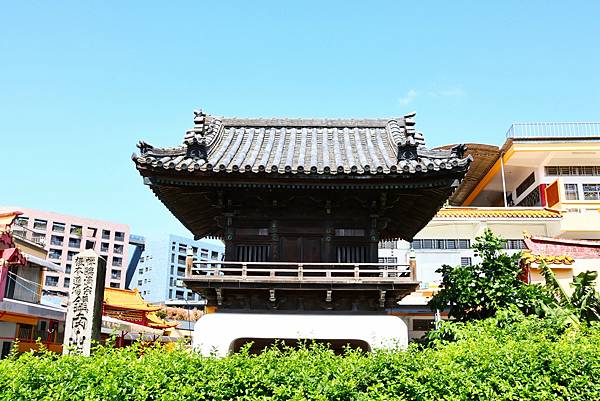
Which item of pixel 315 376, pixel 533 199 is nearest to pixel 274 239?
pixel 315 376

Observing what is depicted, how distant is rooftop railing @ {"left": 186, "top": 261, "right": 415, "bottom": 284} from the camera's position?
11.3 meters

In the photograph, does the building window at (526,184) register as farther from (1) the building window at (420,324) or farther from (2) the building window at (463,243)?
(1) the building window at (420,324)

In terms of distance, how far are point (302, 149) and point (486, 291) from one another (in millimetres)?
5990

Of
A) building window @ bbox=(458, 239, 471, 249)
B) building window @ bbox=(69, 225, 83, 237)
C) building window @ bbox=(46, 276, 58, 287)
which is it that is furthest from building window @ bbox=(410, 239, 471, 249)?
building window @ bbox=(69, 225, 83, 237)

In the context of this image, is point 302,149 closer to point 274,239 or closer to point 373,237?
point 274,239

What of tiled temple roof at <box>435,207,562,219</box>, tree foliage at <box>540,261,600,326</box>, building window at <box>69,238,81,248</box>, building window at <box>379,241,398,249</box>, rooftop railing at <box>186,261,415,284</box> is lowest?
tree foliage at <box>540,261,600,326</box>

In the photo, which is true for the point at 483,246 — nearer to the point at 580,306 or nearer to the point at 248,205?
the point at 580,306

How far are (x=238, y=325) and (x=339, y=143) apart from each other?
236 inches

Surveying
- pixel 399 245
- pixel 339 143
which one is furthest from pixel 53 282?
pixel 339 143

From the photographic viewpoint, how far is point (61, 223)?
81.9 m

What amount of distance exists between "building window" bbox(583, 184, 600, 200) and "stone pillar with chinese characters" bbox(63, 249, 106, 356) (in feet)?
107

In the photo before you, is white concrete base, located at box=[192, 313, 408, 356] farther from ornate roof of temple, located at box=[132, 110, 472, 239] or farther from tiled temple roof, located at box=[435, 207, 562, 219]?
tiled temple roof, located at box=[435, 207, 562, 219]

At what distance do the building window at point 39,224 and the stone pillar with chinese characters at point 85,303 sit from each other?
76969 millimetres

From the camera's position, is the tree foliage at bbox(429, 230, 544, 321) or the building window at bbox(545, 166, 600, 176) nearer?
the tree foliage at bbox(429, 230, 544, 321)
